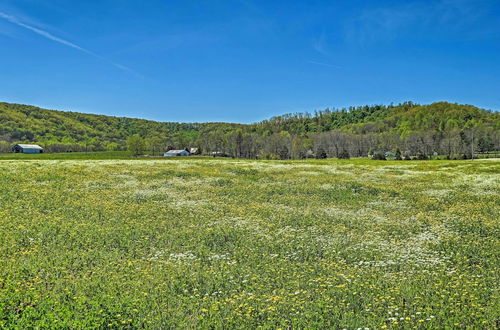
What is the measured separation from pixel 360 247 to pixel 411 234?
14.5 feet

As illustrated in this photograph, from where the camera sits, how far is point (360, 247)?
17.5 metres

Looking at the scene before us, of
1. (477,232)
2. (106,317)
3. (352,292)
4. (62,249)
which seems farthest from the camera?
(477,232)

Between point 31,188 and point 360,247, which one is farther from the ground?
point 31,188

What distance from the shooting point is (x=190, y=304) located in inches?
435

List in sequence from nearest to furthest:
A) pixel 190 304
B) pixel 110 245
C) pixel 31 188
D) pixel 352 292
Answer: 1. pixel 190 304
2. pixel 352 292
3. pixel 110 245
4. pixel 31 188

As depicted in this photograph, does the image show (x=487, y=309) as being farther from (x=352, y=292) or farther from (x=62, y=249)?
(x=62, y=249)

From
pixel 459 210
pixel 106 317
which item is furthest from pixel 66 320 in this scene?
pixel 459 210

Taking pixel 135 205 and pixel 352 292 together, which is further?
pixel 135 205

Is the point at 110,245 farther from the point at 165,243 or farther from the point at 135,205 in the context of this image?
the point at 135,205

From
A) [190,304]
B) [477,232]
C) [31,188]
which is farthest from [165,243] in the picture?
[31,188]

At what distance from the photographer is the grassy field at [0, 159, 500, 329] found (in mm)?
10250

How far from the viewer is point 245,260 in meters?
15.4

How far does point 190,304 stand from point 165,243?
24.2 feet

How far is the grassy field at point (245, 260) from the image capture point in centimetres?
1025
